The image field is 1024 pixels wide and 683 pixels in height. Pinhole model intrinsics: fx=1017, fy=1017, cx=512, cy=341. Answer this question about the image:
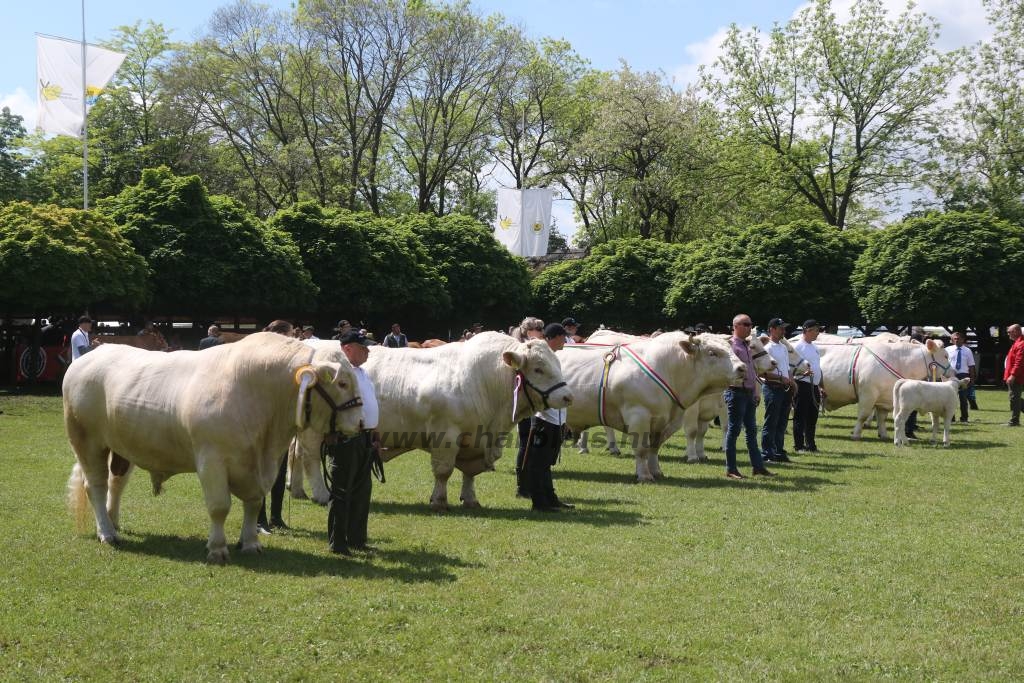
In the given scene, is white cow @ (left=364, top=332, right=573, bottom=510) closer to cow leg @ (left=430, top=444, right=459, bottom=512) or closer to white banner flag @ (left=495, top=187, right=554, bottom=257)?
cow leg @ (left=430, top=444, right=459, bottom=512)

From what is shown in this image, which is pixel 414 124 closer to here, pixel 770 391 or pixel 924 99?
pixel 924 99

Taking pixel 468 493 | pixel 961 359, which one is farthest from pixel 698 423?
pixel 961 359

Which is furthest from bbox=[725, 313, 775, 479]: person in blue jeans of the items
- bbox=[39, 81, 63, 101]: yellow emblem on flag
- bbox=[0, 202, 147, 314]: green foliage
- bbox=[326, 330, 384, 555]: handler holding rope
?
bbox=[39, 81, 63, 101]: yellow emblem on flag

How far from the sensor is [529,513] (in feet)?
38.0

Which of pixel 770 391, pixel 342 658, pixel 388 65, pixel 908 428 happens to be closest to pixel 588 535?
pixel 342 658

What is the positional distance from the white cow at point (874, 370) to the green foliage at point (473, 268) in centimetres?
2337

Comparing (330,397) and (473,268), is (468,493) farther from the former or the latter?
(473,268)

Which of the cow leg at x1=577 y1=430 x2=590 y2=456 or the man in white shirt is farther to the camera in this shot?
the man in white shirt

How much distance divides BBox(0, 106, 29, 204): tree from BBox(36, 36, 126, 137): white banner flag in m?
19.0

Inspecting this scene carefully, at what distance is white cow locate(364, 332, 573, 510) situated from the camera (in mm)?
11305

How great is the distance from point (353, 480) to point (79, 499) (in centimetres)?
283

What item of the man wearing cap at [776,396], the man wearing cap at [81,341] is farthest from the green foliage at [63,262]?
the man wearing cap at [776,396]

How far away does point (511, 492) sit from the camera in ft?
43.7

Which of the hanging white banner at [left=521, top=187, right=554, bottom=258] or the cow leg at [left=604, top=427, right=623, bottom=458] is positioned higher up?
the hanging white banner at [left=521, top=187, right=554, bottom=258]
